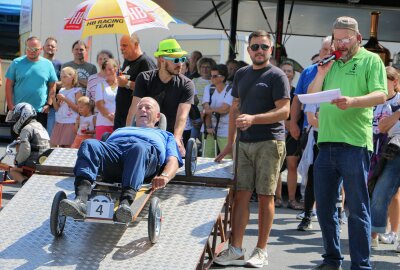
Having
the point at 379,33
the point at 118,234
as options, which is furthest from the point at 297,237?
the point at 379,33

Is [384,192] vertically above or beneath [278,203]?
above

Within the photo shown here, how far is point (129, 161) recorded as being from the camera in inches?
259

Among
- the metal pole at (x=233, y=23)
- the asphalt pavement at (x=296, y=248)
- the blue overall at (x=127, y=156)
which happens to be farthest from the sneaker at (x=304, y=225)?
the metal pole at (x=233, y=23)

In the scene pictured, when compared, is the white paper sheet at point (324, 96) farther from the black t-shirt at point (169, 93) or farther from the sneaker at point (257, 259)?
the black t-shirt at point (169, 93)

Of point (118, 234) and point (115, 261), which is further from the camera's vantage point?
point (118, 234)

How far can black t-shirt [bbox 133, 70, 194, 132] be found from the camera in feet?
26.6

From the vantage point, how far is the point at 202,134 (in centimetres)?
1235

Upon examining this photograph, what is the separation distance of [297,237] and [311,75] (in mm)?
1776

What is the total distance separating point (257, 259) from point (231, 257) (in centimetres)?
24

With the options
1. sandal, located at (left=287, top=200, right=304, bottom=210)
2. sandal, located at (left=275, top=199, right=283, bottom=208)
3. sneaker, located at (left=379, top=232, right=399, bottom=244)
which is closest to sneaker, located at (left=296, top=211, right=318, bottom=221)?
sandal, located at (left=287, top=200, right=304, bottom=210)

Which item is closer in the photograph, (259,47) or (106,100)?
(259,47)

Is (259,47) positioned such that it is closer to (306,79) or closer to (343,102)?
(343,102)

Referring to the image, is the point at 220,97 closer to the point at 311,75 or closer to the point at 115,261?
the point at 311,75

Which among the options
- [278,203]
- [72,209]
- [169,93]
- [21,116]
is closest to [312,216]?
[278,203]
